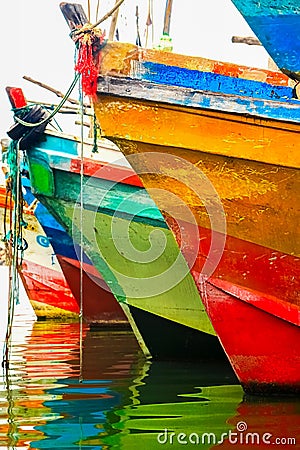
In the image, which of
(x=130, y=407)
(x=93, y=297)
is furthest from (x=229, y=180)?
(x=93, y=297)

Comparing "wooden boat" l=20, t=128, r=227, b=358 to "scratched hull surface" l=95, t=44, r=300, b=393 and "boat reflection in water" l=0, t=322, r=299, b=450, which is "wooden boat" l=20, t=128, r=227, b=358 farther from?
"scratched hull surface" l=95, t=44, r=300, b=393

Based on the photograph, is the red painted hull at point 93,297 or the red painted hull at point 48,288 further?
the red painted hull at point 48,288

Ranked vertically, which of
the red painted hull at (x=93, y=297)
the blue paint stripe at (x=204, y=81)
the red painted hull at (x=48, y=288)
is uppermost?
the blue paint stripe at (x=204, y=81)

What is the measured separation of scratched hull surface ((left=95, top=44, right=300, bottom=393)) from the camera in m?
6.07

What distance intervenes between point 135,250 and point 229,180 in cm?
275

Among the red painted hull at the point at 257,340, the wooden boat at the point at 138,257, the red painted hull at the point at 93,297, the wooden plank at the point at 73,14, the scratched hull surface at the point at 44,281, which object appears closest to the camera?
the red painted hull at the point at 257,340

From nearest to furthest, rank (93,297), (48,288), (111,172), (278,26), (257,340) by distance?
(278,26) → (257,340) → (111,172) → (93,297) → (48,288)

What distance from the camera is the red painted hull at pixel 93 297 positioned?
13.0 meters

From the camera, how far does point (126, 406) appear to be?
240 inches

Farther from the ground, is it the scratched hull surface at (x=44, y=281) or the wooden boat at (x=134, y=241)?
the wooden boat at (x=134, y=241)

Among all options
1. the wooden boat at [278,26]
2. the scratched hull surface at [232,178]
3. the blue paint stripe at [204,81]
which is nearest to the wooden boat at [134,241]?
the scratched hull surface at [232,178]

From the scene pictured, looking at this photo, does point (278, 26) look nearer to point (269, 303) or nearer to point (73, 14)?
point (73, 14)

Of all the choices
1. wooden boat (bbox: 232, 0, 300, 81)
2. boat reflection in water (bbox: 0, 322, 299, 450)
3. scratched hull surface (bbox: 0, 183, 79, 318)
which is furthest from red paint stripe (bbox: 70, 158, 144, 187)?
scratched hull surface (bbox: 0, 183, 79, 318)

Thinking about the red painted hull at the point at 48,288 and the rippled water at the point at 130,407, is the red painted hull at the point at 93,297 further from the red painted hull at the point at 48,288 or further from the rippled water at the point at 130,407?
the rippled water at the point at 130,407
